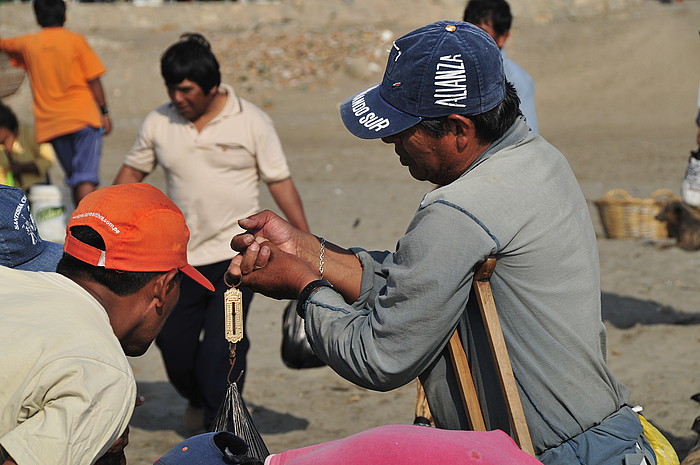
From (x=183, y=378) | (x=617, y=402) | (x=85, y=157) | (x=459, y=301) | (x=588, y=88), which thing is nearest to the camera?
(x=459, y=301)

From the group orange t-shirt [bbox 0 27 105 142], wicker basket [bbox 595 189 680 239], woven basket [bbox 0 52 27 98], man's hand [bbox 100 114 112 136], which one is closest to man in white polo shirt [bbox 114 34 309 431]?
orange t-shirt [bbox 0 27 105 142]

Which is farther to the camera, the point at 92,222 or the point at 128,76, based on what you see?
the point at 128,76

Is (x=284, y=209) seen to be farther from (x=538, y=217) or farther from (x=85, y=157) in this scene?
(x=85, y=157)

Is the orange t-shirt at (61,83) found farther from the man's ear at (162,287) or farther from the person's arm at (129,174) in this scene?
the man's ear at (162,287)

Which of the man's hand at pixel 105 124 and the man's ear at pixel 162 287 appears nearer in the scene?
the man's ear at pixel 162 287

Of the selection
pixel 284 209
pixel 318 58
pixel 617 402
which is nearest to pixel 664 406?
pixel 284 209

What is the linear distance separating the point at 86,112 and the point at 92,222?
6942 mm

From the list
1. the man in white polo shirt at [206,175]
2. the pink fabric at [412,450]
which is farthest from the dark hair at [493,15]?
the pink fabric at [412,450]

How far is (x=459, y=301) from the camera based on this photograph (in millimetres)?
2479

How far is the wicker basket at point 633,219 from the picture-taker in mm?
10102

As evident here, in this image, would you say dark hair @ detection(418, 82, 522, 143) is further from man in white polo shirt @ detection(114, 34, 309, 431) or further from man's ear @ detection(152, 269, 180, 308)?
man in white polo shirt @ detection(114, 34, 309, 431)

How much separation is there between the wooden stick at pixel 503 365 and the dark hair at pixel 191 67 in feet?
10.8

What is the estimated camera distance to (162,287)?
2697mm

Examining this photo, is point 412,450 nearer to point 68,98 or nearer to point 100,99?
point 68,98
